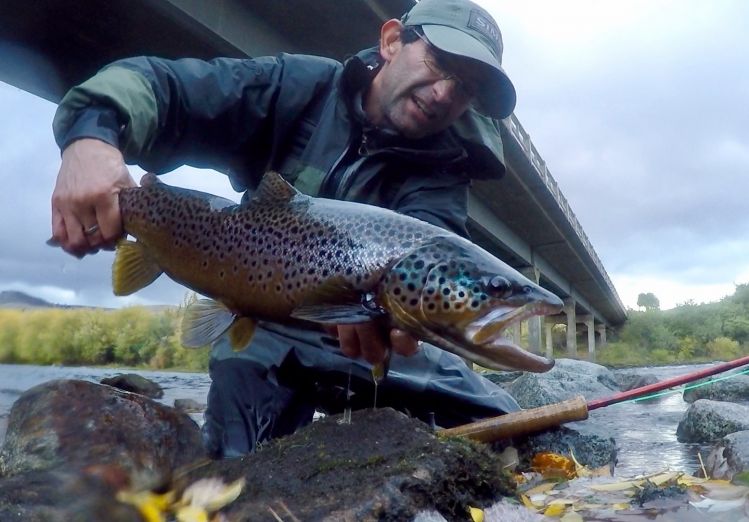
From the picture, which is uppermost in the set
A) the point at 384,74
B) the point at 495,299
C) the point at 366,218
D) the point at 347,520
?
the point at 384,74

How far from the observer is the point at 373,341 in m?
1.85

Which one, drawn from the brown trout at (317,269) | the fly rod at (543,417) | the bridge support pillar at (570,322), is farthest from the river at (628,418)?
the bridge support pillar at (570,322)

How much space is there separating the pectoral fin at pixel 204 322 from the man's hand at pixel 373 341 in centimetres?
36

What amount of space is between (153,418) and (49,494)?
1.85 feet

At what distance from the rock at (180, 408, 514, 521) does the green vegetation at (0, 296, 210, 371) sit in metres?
0.57

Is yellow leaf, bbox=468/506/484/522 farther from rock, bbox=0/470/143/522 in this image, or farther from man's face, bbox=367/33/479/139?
man's face, bbox=367/33/479/139

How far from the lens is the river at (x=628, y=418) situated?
2299 mm

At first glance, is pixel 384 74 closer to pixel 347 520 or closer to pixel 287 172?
pixel 287 172

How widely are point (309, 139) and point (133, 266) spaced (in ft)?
3.82

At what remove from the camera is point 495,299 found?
1651 millimetres

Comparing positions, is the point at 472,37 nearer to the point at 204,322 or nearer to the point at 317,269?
the point at 317,269

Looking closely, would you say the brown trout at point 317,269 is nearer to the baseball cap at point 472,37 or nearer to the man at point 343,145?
the man at point 343,145

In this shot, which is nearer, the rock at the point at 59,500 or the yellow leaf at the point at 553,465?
the rock at the point at 59,500

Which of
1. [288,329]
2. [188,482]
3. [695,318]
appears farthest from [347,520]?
[695,318]
